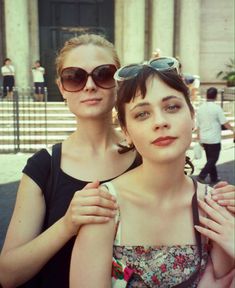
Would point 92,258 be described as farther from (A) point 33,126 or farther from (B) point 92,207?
(A) point 33,126

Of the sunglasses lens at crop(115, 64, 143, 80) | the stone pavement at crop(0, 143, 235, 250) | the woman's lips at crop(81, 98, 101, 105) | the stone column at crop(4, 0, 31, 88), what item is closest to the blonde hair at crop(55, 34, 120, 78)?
the woman's lips at crop(81, 98, 101, 105)

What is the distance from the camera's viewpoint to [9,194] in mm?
7574

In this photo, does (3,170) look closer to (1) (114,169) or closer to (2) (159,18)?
(1) (114,169)

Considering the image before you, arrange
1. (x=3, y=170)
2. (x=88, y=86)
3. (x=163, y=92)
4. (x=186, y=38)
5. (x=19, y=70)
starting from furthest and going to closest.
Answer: (x=186, y=38) → (x=19, y=70) → (x=3, y=170) → (x=88, y=86) → (x=163, y=92)

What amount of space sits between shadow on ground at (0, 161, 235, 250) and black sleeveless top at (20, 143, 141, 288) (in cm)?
337

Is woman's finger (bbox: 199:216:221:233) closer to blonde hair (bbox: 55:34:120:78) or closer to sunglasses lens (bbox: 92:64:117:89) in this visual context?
sunglasses lens (bbox: 92:64:117:89)

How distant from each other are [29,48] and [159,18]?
17.1ft

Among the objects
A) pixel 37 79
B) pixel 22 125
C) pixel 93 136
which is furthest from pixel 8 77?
pixel 93 136

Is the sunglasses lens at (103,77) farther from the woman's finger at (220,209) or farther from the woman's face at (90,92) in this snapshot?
the woman's finger at (220,209)

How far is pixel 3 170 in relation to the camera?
32.3ft

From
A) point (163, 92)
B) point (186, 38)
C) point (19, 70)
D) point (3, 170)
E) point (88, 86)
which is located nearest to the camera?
point (163, 92)

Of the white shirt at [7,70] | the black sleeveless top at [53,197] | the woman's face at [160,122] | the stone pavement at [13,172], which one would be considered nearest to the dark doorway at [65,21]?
the white shirt at [7,70]

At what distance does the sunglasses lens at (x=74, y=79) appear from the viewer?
6.97 feet

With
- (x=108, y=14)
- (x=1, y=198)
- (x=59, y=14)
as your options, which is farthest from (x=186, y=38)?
(x=1, y=198)
